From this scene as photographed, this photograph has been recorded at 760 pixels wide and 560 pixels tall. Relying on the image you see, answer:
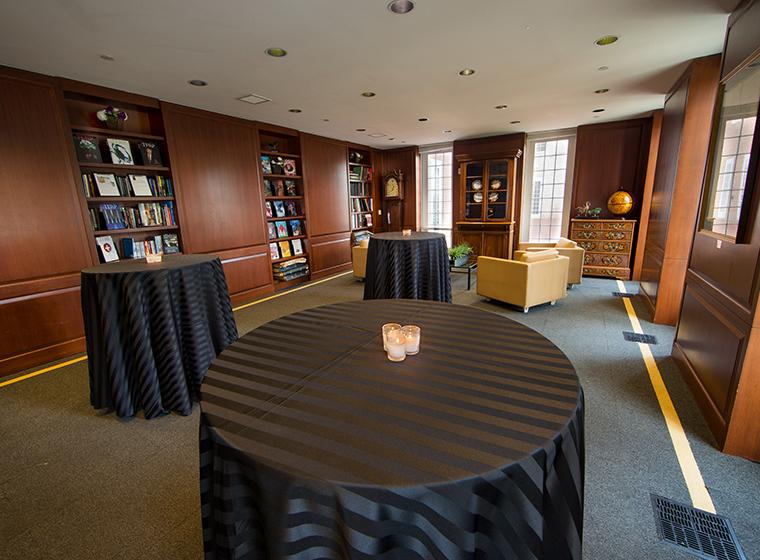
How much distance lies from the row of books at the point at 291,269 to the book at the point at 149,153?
2100 mm

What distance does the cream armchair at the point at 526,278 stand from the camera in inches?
154

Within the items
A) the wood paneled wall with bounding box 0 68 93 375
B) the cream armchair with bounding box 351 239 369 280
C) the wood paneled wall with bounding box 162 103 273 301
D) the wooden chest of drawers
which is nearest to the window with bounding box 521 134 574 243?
the wooden chest of drawers

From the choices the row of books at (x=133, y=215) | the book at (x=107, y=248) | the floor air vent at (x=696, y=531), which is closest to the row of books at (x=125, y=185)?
the row of books at (x=133, y=215)

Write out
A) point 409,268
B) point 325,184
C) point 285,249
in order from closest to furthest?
1. point 409,268
2. point 285,249
3. point 325,184

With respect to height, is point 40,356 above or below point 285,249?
below

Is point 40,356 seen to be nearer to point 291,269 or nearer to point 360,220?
point 291,269

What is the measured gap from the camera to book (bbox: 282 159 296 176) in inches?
214

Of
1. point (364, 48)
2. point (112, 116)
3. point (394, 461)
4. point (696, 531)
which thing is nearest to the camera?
point (394, 461)

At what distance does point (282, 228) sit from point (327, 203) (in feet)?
3.51

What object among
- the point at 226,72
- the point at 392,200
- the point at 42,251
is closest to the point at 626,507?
the point at 226,72

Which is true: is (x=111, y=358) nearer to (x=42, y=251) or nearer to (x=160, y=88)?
(x=42, y=251)

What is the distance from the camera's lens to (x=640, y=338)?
3.27m

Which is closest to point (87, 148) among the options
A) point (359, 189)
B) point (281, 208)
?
point (281, 208)

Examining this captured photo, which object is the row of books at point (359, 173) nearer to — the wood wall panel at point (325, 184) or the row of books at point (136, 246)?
the wood wall panel at point (325, 184)
